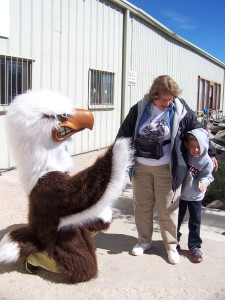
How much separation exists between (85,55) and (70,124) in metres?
6.04

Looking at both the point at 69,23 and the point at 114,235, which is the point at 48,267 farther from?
the point at 69,23

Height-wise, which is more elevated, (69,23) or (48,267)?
(69,23)

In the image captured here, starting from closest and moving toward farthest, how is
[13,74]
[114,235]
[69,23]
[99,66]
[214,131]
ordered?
[114,235] → [13,74] → [69,23] → [99,66] → [214,131]

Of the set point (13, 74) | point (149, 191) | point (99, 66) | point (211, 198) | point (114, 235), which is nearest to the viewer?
point (149, 191)

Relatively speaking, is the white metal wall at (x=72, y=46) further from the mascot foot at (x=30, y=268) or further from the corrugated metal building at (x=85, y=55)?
the mascot foot at (x=30, y=268)

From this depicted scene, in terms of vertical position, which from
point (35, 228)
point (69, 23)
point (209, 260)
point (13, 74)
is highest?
point (69, 23)

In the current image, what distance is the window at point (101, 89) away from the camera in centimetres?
910

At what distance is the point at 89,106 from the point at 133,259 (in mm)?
5820

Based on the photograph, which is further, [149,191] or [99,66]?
[99,66]

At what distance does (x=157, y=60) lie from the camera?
1337 centimetres

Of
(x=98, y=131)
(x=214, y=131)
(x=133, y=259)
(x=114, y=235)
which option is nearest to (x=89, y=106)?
(x=98, y=131)

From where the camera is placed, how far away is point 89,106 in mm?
8969

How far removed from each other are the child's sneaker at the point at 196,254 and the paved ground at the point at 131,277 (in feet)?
0.16

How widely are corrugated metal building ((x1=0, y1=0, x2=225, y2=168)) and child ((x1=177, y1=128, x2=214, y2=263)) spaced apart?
388 centimetres
